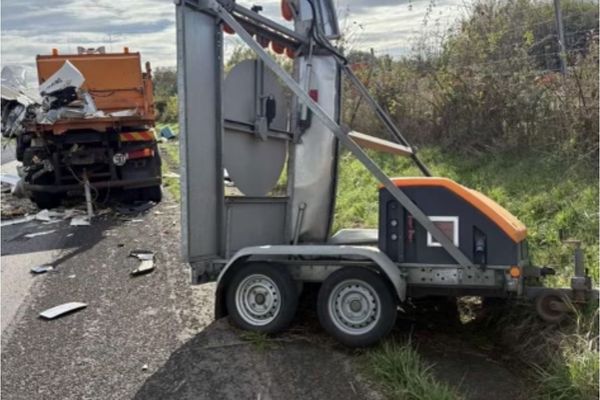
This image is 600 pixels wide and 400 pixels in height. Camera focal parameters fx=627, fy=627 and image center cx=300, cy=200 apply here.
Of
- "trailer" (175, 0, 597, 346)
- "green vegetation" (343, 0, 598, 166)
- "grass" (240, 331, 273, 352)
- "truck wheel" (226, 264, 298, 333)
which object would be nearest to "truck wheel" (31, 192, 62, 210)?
"green vegetation" (343, 0, 598, 166)

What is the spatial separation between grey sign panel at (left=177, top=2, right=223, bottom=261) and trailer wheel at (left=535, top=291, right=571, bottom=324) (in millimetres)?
2140

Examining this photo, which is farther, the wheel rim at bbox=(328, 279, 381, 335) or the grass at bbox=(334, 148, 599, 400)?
the wheel rim at bbox=(328, 279, 381, 335)

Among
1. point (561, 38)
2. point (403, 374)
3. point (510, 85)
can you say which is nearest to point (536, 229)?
point (403, 374)

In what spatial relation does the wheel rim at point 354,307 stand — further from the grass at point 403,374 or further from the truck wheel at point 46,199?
the truck wheel at point 46,199

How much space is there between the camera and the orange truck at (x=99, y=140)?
372 inches

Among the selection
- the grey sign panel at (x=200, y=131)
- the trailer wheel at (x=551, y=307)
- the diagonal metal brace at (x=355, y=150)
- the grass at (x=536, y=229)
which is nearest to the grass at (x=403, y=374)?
the grass at (x=536, y=229)

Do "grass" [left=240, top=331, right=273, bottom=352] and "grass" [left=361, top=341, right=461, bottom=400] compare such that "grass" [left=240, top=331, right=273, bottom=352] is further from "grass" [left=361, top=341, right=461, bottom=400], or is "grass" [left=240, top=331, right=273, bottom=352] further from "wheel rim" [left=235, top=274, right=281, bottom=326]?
"grass" [left=361, top=341, right=461, bottom=400]

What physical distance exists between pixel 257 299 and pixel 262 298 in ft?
0.12

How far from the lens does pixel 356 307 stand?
3.94 metres

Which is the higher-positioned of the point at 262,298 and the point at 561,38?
the point at 561,38

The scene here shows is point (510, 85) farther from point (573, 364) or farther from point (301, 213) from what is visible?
point (573, 364)

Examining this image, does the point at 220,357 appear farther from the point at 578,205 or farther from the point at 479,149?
the point at 479,149

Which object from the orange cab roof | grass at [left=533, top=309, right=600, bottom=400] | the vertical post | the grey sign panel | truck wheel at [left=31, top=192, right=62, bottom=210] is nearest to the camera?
grass at [left=533, top=309, right=600, bottom=400]

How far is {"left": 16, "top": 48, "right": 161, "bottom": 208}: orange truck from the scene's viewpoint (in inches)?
372
